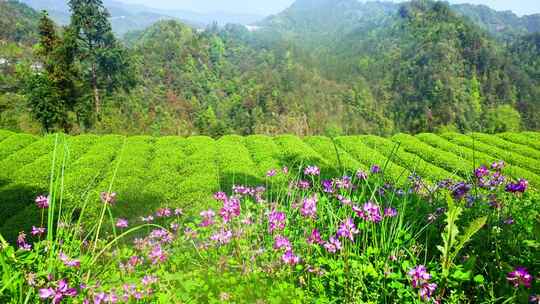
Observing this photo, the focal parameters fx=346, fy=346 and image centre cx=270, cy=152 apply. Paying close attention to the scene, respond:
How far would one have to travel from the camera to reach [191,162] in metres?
13.2

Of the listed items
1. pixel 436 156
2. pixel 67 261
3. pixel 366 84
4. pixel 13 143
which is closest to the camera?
pixel 67 261

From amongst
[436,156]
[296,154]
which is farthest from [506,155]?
[296,154]

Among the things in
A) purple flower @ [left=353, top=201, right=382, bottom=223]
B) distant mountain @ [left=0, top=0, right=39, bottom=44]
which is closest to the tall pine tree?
purple flower @ [left=353, top=201, right=382, bottom=223]

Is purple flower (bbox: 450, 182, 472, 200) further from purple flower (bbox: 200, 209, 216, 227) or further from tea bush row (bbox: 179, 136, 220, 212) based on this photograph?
tea bush row (bbox: 179, 136, 220, 212)

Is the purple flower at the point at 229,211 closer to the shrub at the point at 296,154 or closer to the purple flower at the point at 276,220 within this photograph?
the purple flower at the point at 276,220

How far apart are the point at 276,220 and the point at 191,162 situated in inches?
419

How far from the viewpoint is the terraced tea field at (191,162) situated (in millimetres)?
9461

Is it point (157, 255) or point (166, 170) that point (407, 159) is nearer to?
point (166, 170)

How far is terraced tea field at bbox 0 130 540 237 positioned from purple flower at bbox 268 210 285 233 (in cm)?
396

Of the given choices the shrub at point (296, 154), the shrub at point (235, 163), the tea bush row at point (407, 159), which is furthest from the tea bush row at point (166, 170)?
the tea bush row at point (407, 159)

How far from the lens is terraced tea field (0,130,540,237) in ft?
31.0

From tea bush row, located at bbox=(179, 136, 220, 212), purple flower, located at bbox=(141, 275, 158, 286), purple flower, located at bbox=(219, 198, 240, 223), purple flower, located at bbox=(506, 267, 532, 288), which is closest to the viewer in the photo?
purple flower, located at bbox=(506, 267, 532, 288)

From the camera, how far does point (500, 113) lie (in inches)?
3095

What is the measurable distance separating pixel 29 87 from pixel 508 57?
400 ft
